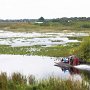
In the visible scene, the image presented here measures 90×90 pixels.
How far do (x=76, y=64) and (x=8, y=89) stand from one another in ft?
72.2

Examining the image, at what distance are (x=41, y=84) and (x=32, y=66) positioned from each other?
2373 centimetres

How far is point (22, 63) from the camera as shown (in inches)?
1913

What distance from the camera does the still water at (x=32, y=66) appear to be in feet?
130

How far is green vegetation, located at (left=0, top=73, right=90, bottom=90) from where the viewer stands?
2028 cm

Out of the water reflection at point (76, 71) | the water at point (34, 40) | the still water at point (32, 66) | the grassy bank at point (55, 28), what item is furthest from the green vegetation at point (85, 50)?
the grassy bank at point (55, 28)

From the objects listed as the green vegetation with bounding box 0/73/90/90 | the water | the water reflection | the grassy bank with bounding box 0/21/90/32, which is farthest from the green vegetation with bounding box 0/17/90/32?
the green vegetation with bounding box 0/73/90/90

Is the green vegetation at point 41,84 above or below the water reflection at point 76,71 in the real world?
above

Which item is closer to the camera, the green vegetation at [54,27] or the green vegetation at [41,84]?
the green vegetation at [41,84]

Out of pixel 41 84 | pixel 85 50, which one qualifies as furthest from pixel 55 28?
pixel 41 84

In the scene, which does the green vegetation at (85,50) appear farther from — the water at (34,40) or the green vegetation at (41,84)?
the water at (34,40)

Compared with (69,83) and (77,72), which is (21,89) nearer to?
(69,83)

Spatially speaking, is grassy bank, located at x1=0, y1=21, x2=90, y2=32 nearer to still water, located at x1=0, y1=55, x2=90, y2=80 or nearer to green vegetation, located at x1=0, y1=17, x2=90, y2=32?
green vegetation, located at x1=0, y1=17, x2=90, y2=32

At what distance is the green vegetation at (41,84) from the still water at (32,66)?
44.8ft

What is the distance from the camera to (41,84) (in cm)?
2203
